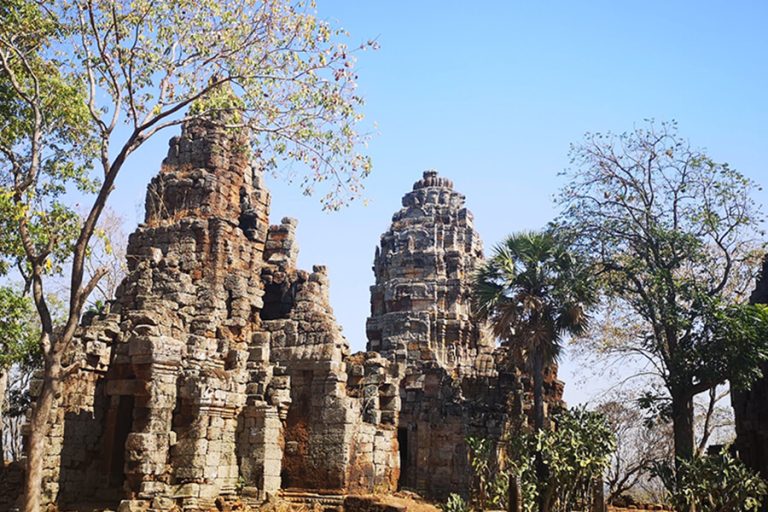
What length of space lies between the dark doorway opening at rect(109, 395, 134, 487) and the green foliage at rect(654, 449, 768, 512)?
40.0ft

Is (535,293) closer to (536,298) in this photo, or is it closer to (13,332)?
(536,298)

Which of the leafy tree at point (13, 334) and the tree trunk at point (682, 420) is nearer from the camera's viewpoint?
the leafy tree at point (13, 334)

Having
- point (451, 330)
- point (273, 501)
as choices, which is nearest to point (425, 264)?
point (451, 330)

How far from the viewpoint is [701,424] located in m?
32.8

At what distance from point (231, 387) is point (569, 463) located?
291 inches

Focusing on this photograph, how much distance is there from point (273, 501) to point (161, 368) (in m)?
3.69

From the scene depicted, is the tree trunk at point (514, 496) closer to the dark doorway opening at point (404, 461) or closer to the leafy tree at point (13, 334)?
the dark doorway opening at point (404, 461)

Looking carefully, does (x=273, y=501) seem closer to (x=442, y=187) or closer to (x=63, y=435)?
(x=63, y=435)

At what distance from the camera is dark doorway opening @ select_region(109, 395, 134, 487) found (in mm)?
17578

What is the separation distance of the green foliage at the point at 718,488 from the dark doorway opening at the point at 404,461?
7.53 meters

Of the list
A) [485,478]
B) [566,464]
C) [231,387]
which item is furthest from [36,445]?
[485,478]

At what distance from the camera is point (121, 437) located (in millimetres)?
17734

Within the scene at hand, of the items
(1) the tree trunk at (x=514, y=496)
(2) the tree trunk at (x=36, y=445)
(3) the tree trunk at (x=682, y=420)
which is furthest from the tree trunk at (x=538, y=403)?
(2) the tree trunk at (x=36, y=445)

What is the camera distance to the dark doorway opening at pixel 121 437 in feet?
57.7
